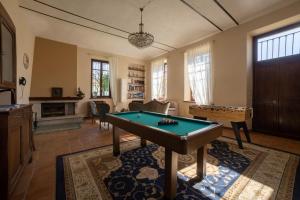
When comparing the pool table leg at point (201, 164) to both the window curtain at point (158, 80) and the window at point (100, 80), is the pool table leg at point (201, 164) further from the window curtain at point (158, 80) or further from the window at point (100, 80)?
the window at point (100, 80)

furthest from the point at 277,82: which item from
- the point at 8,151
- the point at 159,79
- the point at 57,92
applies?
the point at 57,92

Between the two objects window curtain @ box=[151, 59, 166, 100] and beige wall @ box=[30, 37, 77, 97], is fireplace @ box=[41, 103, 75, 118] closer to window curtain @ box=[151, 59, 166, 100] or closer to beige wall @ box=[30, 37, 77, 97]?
beige wall @ box=[30, 37, 77, 97]

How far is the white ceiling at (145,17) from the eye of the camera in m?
3.60

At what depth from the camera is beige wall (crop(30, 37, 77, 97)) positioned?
5590mm

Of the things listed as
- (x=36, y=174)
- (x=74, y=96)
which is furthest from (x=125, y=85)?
(x=36, y=174)

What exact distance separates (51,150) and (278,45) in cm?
621

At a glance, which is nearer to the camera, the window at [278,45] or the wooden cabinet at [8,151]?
the wooden cabinet at [8,151]

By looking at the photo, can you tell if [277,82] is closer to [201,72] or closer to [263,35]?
[263,35]

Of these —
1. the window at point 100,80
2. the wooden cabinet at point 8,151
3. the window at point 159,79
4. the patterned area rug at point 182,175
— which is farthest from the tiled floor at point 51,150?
the window at point 159,79

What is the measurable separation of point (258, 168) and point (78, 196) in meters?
2.53

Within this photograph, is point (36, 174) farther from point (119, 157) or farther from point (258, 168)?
point (258, 168)

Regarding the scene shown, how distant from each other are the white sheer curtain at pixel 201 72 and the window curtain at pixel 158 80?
1.81 meters

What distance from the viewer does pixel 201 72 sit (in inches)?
221

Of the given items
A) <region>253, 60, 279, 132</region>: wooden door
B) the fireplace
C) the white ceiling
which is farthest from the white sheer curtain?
the fireplace
